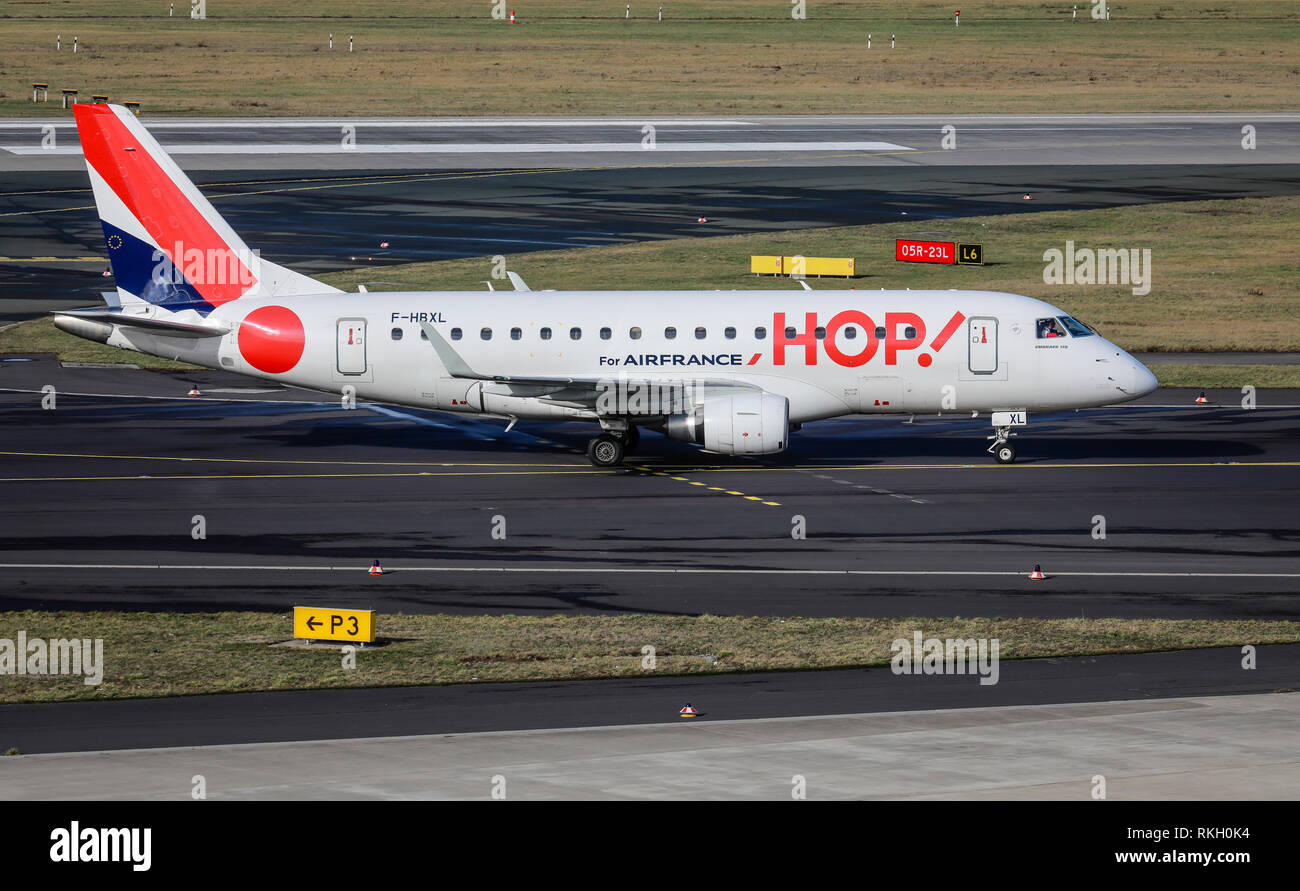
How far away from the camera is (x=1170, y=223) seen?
285 ft

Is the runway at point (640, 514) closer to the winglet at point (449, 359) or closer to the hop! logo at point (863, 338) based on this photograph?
the winglet at point (449, 359)

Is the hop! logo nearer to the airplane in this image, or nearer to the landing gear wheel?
the airplane

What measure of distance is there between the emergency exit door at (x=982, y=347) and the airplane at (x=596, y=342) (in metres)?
0.05

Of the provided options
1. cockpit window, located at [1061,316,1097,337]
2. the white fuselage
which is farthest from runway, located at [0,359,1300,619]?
cockpit window, located at [1061,316,1097,337]

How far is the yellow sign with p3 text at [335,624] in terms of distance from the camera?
2980cm

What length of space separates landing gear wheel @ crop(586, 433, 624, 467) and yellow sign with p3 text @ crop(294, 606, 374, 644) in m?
16.5

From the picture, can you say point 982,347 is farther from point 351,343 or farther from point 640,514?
point 351,343

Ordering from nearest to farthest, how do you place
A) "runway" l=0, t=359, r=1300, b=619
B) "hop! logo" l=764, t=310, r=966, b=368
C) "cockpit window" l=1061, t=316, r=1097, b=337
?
1. "runway" l=0, t=359, r=1300, b=619
2. "hop! logo" l=764, t=310, r=966, b=368
3. "cockpit window" l=1061, t=316, r=1097, b=337

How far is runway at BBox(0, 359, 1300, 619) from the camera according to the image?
3400 centimetres

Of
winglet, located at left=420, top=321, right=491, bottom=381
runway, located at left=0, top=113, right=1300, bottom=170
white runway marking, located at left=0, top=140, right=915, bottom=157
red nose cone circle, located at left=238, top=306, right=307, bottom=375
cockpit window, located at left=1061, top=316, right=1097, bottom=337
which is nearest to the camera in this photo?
winglet, located at left=420, top=321, right=491, bottom=381

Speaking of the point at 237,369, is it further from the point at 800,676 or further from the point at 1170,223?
the point at 1170,223

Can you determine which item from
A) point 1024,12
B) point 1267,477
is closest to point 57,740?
point 1267,477

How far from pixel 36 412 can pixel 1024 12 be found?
517 ft

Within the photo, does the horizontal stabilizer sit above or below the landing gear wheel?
above
